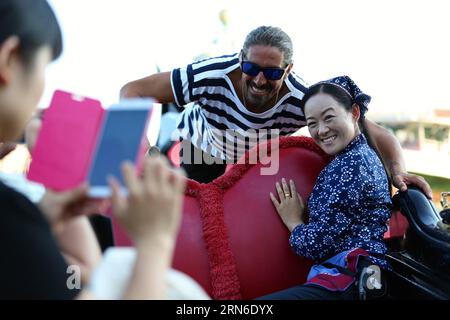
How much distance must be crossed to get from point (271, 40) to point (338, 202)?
0.72 meters

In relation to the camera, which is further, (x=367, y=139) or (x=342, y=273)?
(x=367, y=139)

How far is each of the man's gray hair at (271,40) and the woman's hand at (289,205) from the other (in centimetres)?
57

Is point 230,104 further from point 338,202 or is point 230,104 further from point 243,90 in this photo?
point 338,202

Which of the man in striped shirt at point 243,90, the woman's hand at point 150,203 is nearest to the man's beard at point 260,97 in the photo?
the man in striped shirt at point 243,90

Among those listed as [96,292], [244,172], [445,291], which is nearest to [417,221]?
[445,291]

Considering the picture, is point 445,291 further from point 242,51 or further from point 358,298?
point 242,51

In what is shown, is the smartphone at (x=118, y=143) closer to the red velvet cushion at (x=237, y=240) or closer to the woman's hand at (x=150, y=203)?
the woman's hand at (x=150, y=203)

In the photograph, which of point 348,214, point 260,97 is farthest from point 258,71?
point 348,214

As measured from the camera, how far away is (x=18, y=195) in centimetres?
68

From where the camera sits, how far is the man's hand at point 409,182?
1.59m

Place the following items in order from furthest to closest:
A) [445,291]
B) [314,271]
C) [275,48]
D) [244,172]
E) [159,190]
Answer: [275,48] → [244,172] → [314,271] → [445,291] → [159,190]

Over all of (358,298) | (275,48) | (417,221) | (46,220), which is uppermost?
(275,48)

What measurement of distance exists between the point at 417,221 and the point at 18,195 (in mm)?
1135

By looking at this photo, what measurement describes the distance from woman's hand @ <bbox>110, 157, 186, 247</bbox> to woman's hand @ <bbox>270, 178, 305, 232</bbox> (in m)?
0.93
